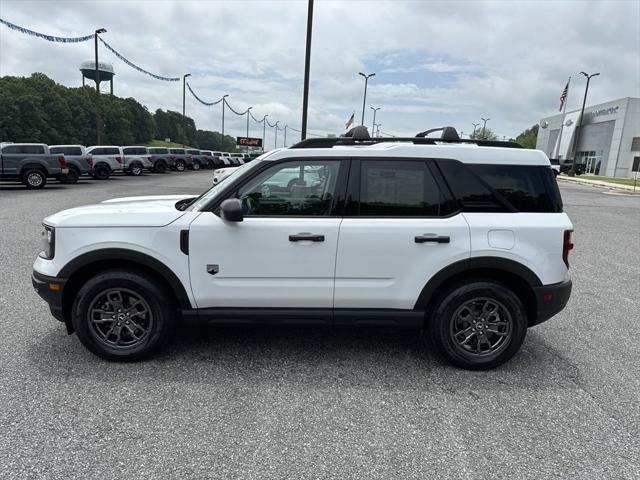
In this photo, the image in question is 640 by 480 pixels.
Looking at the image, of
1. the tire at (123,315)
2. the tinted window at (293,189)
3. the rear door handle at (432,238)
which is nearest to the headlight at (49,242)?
the tire at (123,315)

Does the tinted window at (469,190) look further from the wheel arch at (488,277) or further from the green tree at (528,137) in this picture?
the green tree at (528,137)

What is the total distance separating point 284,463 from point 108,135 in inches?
3972

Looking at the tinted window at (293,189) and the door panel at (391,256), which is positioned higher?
the tinted window at (293,189)

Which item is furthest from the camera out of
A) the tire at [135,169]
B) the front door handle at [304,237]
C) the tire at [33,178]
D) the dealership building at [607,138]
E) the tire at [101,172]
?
the dealership building at [607,138]

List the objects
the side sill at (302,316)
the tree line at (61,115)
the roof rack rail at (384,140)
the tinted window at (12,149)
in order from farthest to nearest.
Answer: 1. the tree line at (61,115)
2. the tinted window at (12,149)
3. the roof rack rail at (384,140)
4. the side sill at (302,316)

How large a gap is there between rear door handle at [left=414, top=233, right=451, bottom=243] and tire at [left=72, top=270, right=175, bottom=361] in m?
1.99

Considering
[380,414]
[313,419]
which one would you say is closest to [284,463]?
[313,419]

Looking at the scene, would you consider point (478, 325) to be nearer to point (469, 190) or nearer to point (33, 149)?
point (469, 190)

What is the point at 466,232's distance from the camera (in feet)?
11.4

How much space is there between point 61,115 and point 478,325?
85969 millimetres

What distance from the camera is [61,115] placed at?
245ft

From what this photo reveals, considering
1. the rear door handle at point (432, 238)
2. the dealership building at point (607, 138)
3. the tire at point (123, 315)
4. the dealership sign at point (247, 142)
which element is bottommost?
the tire at point (123, 315)

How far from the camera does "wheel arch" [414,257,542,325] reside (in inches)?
138

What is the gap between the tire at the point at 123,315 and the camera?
11.5ft
